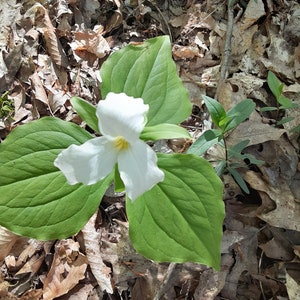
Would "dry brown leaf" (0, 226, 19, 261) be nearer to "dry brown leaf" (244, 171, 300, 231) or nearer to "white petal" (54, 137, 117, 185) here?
"white petal" (54, 137, 117, 185)

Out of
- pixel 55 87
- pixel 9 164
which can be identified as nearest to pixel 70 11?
pixel 55 87

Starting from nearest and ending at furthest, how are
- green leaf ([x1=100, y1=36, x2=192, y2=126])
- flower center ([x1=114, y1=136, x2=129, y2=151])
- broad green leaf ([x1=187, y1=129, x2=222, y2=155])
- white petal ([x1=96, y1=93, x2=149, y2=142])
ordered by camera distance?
1. white petal ([x1=96, y1=93, x2=149, y2=142])
2. flower center ([x1=114, y1=136, x2=129, y2=151])
3. green leaf ([x1=100, y1=36, x2=192, y2=126])
4. broad green leaf ([x1=187, y1=129, x2=222, y2=155])

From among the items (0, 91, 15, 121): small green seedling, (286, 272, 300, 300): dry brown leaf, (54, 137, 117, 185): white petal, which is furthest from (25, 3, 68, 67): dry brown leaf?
(286, 272, 300, 300): dry brown leaf

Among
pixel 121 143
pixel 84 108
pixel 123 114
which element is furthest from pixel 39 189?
pixel 123 114

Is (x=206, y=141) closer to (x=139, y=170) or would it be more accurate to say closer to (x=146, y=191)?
(x=146, y=191)

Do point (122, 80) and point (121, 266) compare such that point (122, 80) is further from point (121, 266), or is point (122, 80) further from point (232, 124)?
point (121, 266)

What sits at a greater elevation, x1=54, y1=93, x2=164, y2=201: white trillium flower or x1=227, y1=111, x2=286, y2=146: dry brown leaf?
x1=54, y1=93, x2=164, y2=201: white trillium flower

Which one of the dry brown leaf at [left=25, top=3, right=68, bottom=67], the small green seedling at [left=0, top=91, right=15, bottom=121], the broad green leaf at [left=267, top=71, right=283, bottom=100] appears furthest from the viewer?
the dry brown leaf at [left=25, top=3, right=68, bottom=67]
